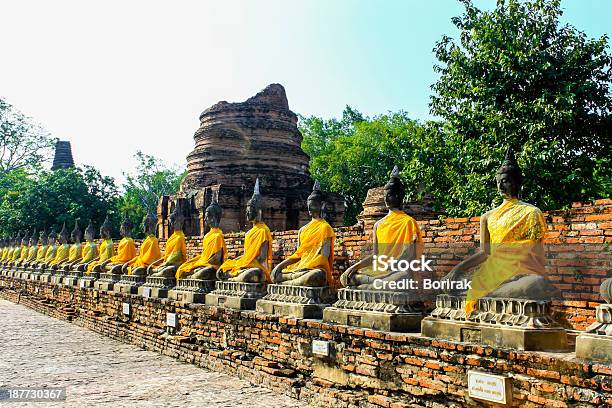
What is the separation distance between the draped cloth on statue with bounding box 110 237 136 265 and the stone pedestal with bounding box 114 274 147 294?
1.34 metres

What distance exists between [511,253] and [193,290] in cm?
563

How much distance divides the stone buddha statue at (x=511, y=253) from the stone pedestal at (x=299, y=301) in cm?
215

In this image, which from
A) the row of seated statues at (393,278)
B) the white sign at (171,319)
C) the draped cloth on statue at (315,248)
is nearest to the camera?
the row of seated statues at (393,278)

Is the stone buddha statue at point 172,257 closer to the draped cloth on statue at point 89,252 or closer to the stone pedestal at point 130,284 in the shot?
the stone pedestal at point 130,284

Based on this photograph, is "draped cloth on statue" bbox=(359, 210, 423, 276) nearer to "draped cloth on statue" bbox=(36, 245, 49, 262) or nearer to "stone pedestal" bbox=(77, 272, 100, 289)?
"stone pedestal" bbox=(77, 272, 100, 289)

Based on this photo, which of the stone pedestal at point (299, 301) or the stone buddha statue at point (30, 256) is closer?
the stone pedestal at point (299, 301)

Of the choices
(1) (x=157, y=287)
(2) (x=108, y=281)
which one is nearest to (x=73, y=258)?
(2) (x=108, y=281)

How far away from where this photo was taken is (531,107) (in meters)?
10.2

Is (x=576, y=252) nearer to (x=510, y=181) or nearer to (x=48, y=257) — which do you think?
(x=510, y=181)

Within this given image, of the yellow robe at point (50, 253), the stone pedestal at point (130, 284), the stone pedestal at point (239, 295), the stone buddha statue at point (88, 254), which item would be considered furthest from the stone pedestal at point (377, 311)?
the yellow robe at point (50, 253)

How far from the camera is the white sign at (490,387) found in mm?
4234

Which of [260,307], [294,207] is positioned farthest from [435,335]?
[294,207]

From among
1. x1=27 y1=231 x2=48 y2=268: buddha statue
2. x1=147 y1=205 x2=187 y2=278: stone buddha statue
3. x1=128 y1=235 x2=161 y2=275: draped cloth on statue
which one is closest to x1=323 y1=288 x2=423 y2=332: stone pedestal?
x1=147 y1=205 x2=187 y2=278: stone buddha statue

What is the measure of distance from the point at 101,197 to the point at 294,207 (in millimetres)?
14489
